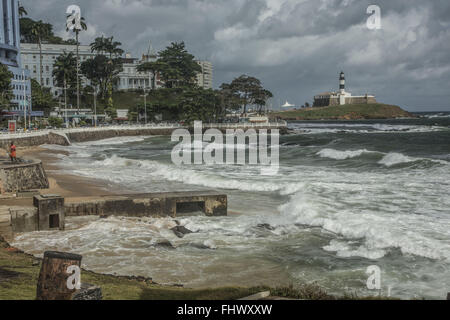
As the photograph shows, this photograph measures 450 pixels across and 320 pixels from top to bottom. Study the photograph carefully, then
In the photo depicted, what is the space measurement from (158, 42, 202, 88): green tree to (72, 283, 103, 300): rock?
113m

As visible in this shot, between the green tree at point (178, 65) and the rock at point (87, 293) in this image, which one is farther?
the green tree at point (178, 65)

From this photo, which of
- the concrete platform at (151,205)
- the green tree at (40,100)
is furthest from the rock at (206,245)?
the green tree at (40,100)

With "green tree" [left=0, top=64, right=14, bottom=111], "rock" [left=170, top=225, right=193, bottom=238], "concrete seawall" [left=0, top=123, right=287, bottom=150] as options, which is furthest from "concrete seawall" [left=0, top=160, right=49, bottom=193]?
"green tree" [left=0, top=64, right=14, bottom=111]

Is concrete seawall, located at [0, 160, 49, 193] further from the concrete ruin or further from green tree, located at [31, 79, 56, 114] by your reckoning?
green tree, located at [31, 79, 56, 114]

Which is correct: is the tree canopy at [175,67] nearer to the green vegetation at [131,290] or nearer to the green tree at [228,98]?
the green tree at [228,98]

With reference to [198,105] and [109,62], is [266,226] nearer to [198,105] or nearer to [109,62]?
[198,105]

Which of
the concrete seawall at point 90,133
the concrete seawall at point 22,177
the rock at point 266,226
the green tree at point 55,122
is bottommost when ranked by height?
the rock at point 266,226

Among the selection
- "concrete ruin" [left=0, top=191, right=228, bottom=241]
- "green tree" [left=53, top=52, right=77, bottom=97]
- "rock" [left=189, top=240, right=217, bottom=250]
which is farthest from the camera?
"green tree" [left=53, top=52, right=77, bottom=97]

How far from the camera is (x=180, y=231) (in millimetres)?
16359

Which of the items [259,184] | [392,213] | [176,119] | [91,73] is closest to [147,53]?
[91,73]

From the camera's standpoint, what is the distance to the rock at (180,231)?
15.9 m

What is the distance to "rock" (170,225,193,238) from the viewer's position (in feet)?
52.3

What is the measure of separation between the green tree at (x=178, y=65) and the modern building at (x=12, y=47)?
37.5 metres

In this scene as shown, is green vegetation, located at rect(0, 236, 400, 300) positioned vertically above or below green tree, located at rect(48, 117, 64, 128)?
below
